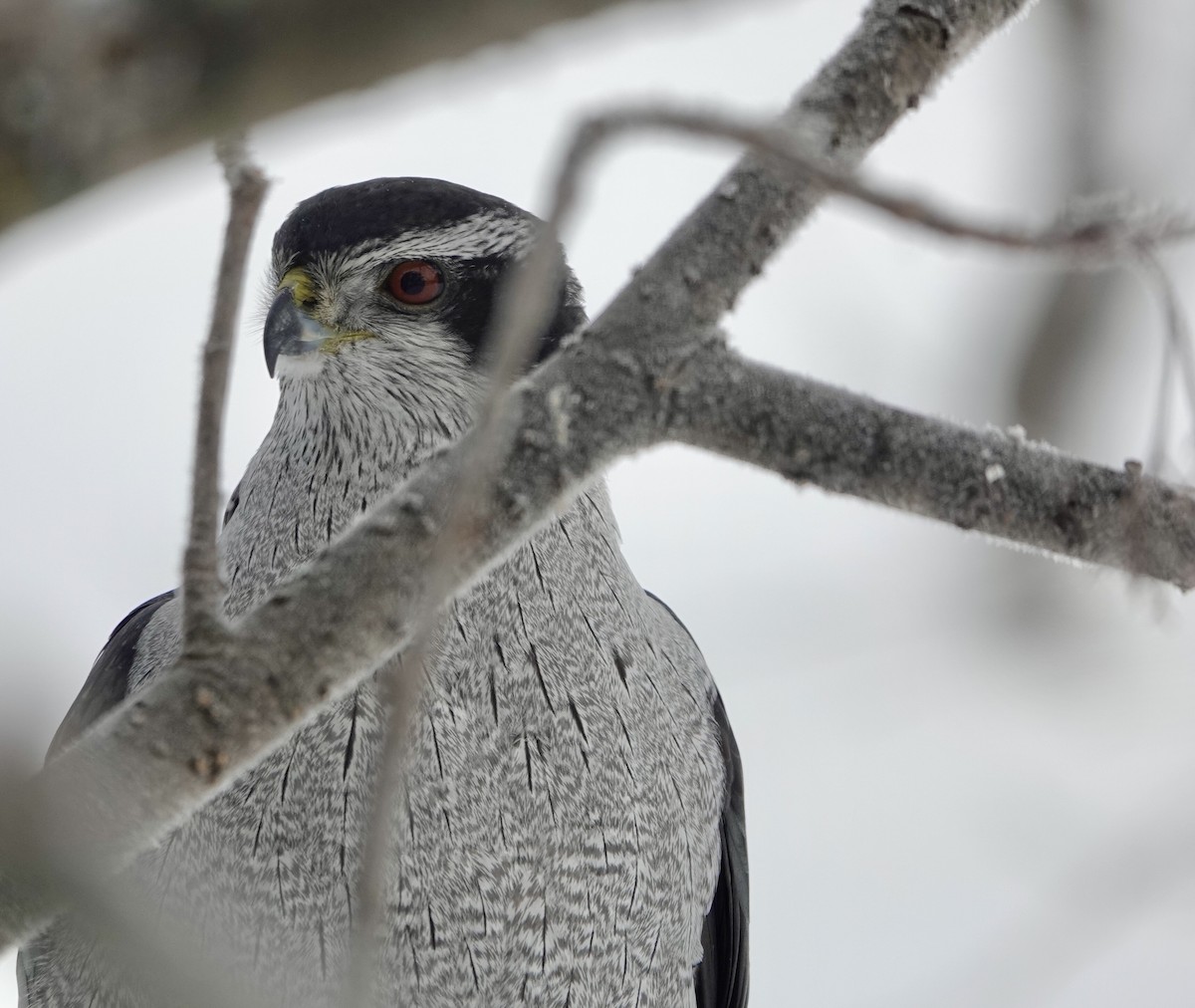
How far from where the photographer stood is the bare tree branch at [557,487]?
1812 mm

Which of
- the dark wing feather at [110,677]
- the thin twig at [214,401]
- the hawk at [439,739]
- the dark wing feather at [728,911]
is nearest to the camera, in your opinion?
the thin twig at [214,401]

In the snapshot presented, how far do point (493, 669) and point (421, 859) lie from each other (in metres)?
0.45

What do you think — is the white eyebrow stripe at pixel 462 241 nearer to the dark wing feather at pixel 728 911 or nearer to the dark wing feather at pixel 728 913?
the dark wing feather at pixel 728 911

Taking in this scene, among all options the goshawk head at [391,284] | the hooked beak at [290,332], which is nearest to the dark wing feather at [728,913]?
the goshawk head at [391,284]

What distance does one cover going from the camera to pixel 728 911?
4258 mm

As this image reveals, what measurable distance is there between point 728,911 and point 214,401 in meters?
3.03

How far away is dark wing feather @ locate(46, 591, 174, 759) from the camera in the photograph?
3.79 metres

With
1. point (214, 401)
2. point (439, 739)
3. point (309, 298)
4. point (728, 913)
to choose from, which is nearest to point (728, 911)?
point (728, 913)

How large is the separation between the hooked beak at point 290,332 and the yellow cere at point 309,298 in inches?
0.4

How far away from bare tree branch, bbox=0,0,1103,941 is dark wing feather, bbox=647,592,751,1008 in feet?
6.77

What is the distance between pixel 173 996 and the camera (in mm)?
1353

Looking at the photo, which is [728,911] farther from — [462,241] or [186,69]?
[186,69]

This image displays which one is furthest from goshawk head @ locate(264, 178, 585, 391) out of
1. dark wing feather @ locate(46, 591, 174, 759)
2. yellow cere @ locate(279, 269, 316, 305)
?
dark wing feather @ locate(46, 591, 174, 759)

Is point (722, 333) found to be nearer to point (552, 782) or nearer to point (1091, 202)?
point (1091, 202)
